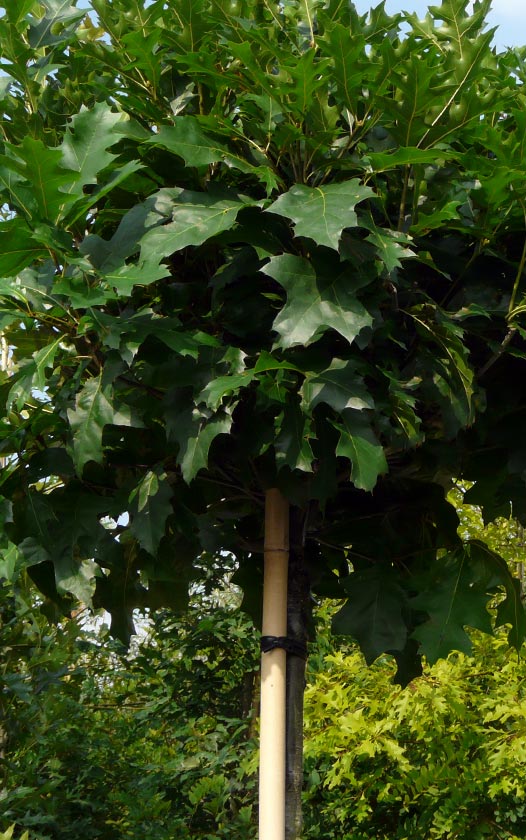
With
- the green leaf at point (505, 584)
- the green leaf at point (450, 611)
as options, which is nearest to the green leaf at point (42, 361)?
the green leaf at point (450, 611)

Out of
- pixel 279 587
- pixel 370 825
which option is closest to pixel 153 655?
pixel 370 825

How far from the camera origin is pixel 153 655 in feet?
15.2

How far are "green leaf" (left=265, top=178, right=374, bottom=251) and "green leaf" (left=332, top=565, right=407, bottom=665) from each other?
0.81 meters

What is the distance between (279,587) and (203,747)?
3.09 m

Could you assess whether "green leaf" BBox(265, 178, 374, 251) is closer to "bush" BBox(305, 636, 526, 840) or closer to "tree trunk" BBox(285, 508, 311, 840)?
"tree trunk" BBox(285, 508, 311, 840)

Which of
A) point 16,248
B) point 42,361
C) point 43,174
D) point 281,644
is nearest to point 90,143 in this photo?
point 43,174

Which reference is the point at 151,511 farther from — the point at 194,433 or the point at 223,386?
the point at 223,386

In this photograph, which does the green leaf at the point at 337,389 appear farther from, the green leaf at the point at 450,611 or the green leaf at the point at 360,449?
the green leaf at the point at 450,611

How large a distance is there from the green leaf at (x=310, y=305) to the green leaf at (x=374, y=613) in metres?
0.64

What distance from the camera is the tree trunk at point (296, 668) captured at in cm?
191

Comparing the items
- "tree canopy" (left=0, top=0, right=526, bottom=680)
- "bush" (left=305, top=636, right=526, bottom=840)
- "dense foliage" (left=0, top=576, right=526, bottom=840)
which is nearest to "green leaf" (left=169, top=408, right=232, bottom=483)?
"tree canopy" (left=0, top=0, right=526, bottom=680)

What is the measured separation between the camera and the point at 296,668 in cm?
198

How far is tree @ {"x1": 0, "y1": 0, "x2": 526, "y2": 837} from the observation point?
154cm

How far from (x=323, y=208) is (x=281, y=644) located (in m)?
0.91
